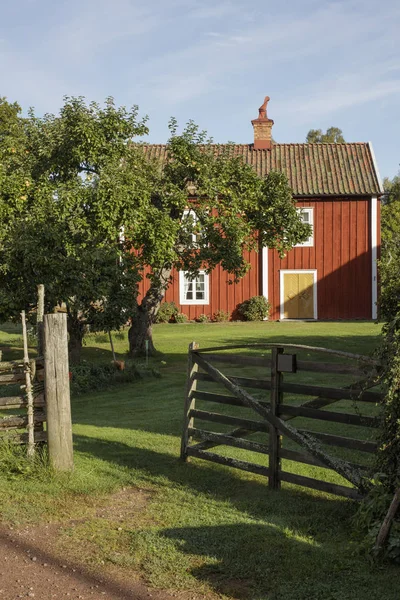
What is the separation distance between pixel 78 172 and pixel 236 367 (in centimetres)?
656

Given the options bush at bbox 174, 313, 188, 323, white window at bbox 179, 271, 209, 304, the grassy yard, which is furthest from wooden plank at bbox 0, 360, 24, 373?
white window at bbox 179, 271, 209, 304

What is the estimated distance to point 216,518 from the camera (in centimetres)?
691

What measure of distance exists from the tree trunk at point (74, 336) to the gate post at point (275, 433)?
1129cm

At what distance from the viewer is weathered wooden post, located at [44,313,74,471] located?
27.6 feet

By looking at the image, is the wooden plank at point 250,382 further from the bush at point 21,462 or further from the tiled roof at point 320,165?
the tiled roof at point 320,165

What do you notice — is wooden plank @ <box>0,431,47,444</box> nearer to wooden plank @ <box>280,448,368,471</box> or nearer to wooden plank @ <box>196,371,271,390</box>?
wooden plank @ <box>196,371,271,390</box>

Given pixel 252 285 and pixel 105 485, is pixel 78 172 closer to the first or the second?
pixel 105 485

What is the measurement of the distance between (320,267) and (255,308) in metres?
3.39

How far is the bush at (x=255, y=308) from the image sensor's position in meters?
31.5

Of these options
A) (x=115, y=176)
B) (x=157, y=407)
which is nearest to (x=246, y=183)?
(x=115, y=176)

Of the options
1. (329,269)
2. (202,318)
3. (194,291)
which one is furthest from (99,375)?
(329,269)

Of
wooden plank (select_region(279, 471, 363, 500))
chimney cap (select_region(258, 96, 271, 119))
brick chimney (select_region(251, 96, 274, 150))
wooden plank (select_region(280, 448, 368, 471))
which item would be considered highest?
→ chimney cap (select_region(258, 96, 271, 119))

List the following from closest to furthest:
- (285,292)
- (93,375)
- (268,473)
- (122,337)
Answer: (268,473) < (93,375) < (122,337) < (285,292)

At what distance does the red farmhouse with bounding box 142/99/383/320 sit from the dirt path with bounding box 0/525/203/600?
1007 inches
